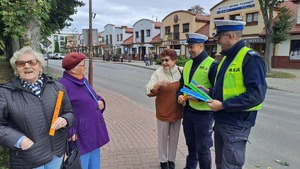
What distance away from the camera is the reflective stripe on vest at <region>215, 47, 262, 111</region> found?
221 cm

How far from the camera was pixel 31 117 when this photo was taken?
1.92 meters

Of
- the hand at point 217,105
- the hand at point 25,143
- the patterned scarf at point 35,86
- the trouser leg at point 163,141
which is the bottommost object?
the trouser leg at point 163,141

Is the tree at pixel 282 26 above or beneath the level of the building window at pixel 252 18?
beneath

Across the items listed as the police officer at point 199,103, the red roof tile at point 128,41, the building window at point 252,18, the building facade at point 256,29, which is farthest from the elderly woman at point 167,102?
the red roof tile at point 128,41

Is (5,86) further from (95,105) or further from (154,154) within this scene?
(154,154)

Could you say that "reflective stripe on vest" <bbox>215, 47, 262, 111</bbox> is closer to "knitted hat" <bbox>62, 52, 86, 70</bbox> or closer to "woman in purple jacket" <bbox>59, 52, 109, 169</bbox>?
"woman in purple jacket" <bbox>59, 52, 109, 169</bbox>

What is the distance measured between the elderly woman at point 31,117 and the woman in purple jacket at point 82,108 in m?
0.22

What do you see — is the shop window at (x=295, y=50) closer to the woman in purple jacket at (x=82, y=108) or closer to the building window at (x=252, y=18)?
the building window at (x=252, y=18)

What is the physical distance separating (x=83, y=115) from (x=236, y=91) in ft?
5.16

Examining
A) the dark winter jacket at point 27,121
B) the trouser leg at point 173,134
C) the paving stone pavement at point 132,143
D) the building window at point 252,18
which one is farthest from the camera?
the building window at point 252,18

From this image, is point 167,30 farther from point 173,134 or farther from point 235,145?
point 235,145

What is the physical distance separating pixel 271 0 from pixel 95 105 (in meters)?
17.3

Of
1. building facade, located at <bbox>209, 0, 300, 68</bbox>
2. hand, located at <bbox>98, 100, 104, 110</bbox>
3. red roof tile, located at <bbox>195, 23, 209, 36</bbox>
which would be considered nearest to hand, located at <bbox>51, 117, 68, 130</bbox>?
hand, located at <bbox>98, 100, 104, 110</bbox>

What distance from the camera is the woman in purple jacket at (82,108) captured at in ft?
7.92
